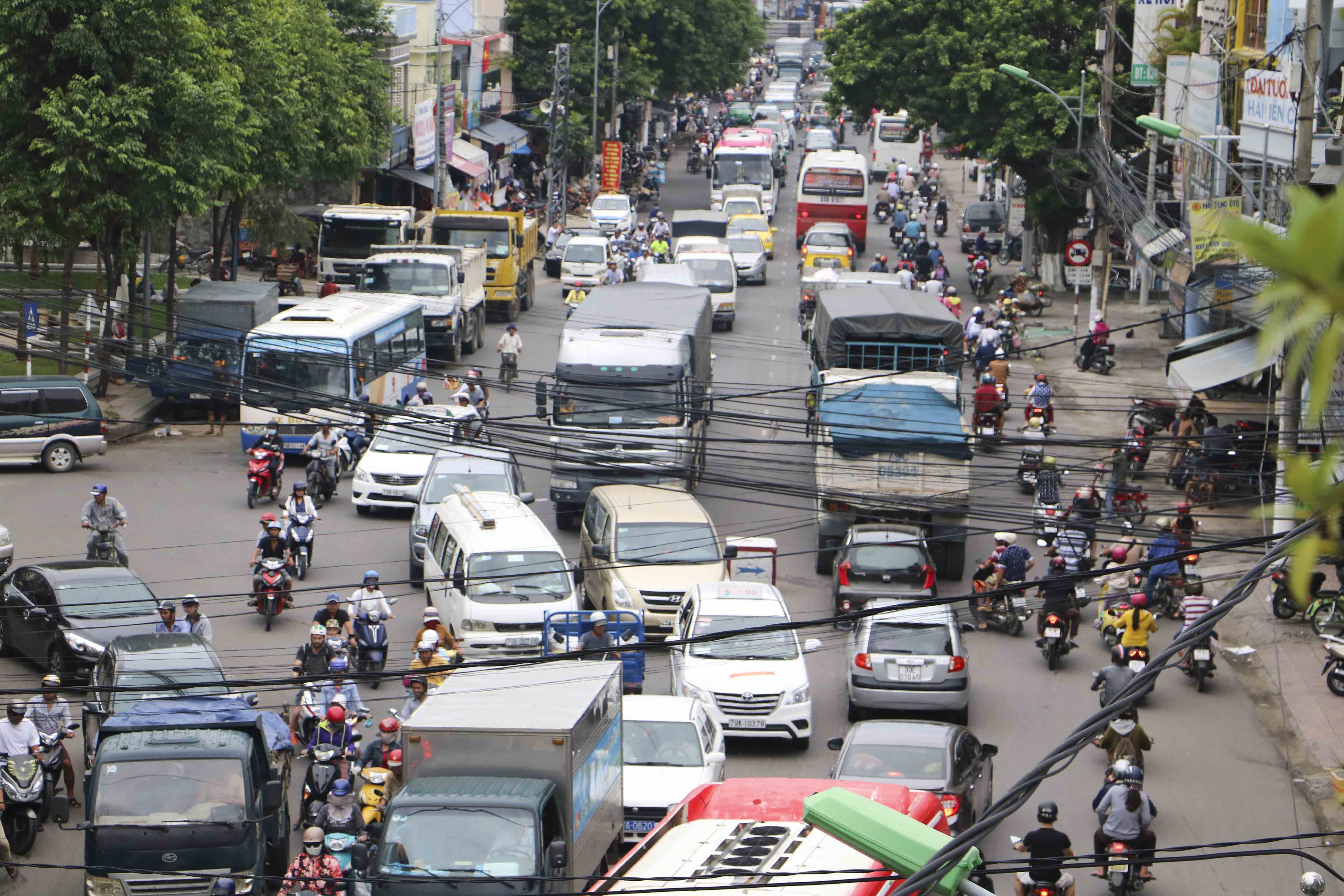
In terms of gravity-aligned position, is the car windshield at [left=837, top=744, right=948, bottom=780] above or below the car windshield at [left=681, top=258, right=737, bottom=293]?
below

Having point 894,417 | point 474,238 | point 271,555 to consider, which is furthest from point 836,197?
A: point 271,555

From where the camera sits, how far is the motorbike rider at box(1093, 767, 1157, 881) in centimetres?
1312

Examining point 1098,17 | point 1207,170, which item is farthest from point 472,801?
point 1098,17

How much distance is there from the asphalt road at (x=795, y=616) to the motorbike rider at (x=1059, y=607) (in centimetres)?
42

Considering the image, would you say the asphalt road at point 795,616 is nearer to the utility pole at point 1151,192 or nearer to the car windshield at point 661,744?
the car windshield at point 661,744

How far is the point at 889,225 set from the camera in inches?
2418

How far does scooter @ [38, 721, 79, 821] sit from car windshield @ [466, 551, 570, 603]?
5.24 metres

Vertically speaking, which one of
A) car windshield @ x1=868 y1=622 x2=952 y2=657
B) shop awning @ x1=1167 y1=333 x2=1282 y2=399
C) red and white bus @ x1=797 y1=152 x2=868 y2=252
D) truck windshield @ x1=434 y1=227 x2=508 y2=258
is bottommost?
car windshield @ x1=868 y1=622 x2=952 y2=657

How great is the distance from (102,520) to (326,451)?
6.08 meters

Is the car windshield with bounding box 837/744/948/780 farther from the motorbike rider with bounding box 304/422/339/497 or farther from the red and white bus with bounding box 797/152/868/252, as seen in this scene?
the red and white bus with bounding box 797/152/868/252

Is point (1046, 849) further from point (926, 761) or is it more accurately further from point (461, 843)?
point (461, 843)

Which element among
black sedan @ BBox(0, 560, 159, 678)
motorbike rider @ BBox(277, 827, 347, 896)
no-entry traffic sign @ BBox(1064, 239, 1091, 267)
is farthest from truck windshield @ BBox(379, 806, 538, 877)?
no-entry traffic sign @ BBox(1064, 239, 1091, 267)

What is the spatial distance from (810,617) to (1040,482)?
13.9 feet

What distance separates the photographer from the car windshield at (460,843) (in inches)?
425
